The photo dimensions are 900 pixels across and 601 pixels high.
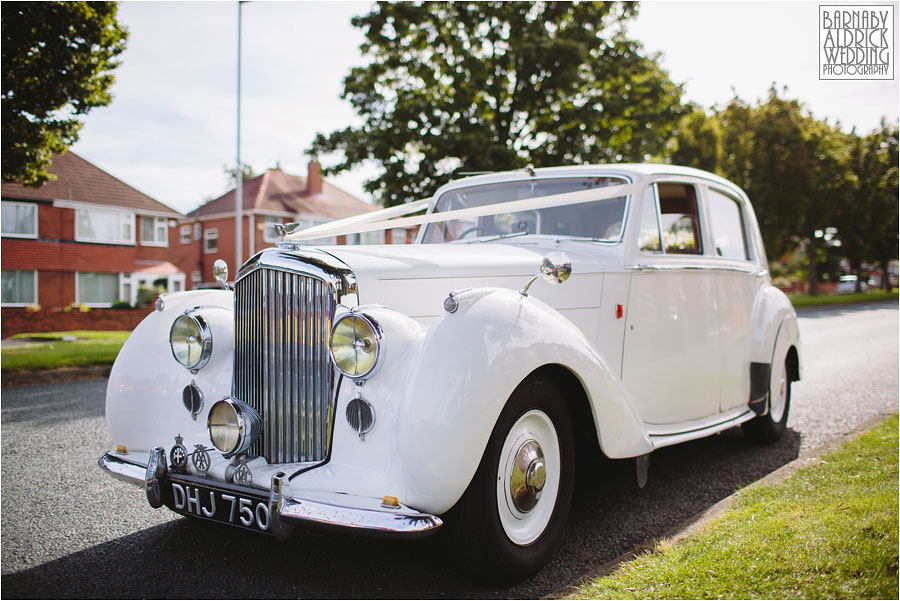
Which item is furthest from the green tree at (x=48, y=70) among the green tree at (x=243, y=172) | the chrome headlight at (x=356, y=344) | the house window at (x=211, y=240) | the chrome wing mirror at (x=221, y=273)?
the green tree at (x=243, y=172)

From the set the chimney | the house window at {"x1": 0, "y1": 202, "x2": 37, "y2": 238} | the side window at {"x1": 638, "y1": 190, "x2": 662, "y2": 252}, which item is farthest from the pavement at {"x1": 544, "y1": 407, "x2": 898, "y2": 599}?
the chimney

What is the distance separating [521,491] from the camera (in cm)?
277

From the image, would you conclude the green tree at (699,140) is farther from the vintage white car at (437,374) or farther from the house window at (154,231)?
the vintage white car at (437,374)

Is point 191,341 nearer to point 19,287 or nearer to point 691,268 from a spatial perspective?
point 691,268

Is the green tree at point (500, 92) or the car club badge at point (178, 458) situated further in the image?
the green tree at point (500, 92)

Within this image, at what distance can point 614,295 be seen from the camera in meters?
3.69

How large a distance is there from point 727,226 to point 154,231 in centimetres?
3110

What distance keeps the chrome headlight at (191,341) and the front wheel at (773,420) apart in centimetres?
390

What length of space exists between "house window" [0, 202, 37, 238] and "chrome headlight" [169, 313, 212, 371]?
2706 centimetres

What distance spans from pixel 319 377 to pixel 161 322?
49.1 inches

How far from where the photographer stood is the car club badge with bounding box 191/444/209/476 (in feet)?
9.18

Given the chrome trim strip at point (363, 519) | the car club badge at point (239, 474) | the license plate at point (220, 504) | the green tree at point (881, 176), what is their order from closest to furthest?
1. the chrome trim strip at point (363, 519)
2. the license plate at point (220, 504)
3. the car club badge at point (239, 474)
4. the green tree at point (881, 176)

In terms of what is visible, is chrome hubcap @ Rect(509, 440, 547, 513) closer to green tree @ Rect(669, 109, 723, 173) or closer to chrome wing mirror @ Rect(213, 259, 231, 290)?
chrome wing mirror @ Rect(213, 259, 231, 290)

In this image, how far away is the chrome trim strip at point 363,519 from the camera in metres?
2.28
